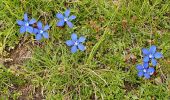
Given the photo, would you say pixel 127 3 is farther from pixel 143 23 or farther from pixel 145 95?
pixel 145 95

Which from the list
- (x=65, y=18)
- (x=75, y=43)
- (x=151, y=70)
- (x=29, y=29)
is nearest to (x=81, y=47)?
(x=75, y=43)

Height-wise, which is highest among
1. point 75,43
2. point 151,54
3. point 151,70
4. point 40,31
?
point 40,31

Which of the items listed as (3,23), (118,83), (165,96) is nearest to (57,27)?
(3,23)

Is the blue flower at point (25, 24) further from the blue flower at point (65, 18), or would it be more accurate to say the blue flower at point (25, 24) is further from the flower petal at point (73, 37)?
the flower petal at point (73, 37)

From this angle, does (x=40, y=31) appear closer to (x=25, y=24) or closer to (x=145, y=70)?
(x=25, y=24)

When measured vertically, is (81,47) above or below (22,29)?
below

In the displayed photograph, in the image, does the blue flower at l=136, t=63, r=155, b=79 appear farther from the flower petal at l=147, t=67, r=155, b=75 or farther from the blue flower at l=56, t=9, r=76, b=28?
the blue flower at l=56, t=9, r=76, b=28

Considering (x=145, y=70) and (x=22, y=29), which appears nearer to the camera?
(x=145, y=70)
